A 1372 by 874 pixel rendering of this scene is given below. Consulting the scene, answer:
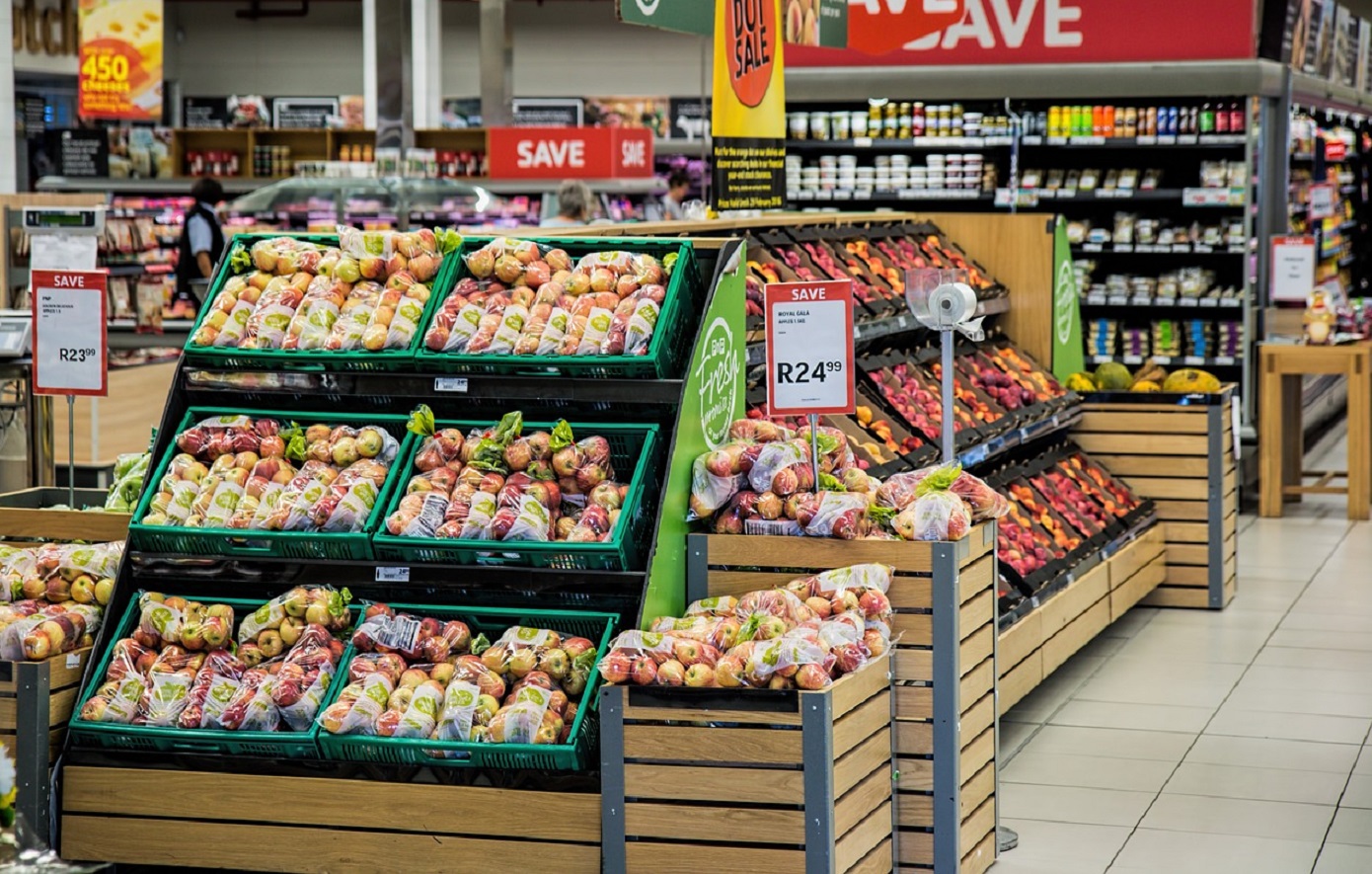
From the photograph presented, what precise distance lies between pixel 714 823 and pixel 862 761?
0.39 m

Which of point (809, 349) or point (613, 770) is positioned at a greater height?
point (809, 349)

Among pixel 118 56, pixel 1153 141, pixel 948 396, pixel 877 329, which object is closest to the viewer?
pixel 948 396

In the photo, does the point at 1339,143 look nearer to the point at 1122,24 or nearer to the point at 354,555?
the point at 1122,24

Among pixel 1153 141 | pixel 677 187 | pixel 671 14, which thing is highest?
pixel 677 187

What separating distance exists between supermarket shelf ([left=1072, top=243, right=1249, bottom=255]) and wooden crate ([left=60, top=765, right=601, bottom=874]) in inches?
296

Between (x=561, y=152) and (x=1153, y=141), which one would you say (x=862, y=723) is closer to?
(x=1153, y=141)

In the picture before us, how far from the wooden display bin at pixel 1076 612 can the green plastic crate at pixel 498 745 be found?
1903 millimetres

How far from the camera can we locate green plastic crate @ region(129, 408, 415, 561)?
13.3 ft

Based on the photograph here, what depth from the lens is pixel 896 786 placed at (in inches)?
161

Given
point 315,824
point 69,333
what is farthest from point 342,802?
point 69,333

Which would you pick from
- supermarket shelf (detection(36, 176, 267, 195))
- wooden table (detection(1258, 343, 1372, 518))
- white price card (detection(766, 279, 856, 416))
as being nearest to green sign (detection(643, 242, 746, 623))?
white price card (detection(766, 279, 856, 416))

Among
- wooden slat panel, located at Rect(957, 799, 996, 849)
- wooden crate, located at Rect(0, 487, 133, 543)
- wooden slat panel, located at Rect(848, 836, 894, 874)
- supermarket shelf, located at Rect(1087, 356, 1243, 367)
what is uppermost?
supermarket shelf, located at Rect(1087, 356, 1243, 367)

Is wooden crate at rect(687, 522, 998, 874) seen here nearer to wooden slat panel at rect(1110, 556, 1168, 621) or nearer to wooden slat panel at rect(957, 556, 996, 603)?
wooden slat panel at rect(957, 556, 996, 603)

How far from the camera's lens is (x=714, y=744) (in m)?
3.54
